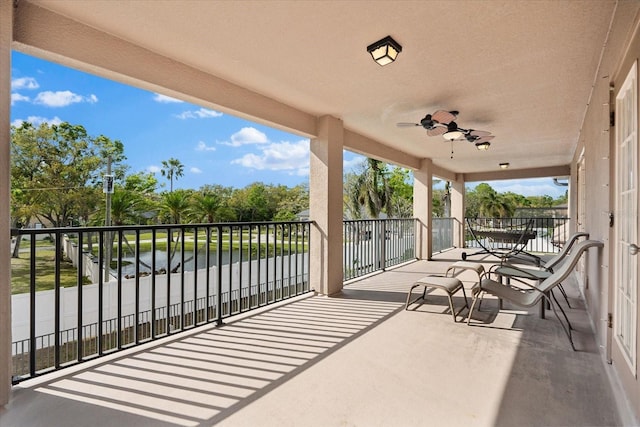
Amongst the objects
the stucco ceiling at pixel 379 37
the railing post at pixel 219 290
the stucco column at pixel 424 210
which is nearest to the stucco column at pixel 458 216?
the stucco column at pixel 424 210

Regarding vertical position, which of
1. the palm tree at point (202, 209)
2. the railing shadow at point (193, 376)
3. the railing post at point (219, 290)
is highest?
the palm tree at point (202, 209)

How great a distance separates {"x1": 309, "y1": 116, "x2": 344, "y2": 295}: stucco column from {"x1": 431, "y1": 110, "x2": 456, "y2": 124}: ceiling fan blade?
1.39m

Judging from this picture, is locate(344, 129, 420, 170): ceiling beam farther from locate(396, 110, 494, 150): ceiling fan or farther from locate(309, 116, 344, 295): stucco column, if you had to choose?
locate(396, 110, 494, 150): ceiling fan

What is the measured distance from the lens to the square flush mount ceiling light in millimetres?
2502

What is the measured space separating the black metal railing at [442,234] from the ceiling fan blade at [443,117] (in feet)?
16.6

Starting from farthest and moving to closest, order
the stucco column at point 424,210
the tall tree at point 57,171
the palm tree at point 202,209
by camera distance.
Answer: the palm tree at point 202,209 → the tall tree at point 57,171 → the stucco column at point 424,210

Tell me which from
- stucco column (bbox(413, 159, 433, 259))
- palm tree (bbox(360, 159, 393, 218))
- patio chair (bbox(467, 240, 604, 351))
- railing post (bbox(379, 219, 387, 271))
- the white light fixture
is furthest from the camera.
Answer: palm tree (bbox(360, 159, 393, 218))

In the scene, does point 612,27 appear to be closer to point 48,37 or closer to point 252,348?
point 252,348

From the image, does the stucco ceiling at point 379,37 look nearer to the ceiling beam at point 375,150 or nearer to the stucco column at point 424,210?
the ceiling beam at point 375,150

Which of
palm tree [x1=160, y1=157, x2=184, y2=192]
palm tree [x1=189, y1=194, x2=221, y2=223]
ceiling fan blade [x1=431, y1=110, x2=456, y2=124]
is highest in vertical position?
palm tree [x1=160, y1=157, x2=184, y2=192]

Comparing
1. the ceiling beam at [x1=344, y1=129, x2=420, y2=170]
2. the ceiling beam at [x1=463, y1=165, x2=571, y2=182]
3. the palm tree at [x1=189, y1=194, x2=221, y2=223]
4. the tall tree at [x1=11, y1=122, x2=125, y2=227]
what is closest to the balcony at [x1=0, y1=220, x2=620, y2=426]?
the ceiling beam at [x1=344, y1=129, x2=420, y2=170]

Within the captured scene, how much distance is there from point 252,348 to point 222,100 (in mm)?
2434

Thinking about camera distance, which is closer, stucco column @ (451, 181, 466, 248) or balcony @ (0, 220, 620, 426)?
balcony @ (0, 220, 620, 426)

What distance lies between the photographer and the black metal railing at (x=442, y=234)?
9.05 metres
